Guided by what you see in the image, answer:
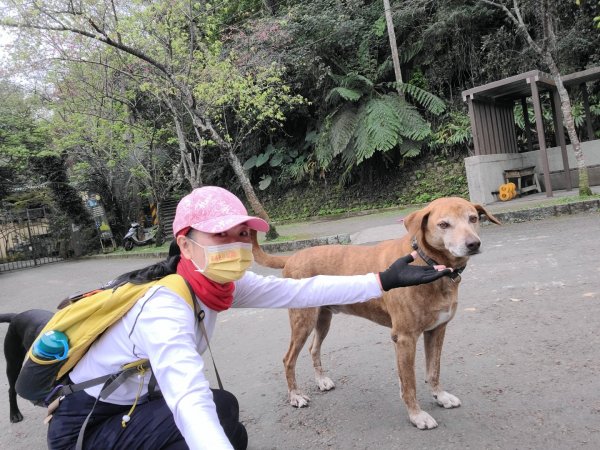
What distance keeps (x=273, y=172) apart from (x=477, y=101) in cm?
1090

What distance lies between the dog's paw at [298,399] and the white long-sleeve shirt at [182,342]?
1042mm

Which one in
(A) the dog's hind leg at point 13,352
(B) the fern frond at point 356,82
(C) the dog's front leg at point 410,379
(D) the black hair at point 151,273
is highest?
(B) the fern frond at point 356,82

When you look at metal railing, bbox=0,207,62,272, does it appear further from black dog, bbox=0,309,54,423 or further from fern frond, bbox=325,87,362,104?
black dog, bbox=0,309,54,423

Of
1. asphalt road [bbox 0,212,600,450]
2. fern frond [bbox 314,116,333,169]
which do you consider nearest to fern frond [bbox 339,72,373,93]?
fern frond [bbox 314,116,333,169]

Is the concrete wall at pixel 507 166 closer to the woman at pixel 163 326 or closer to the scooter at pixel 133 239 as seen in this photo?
the woman at pixel 163 326

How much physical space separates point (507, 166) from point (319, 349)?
11.8 meters

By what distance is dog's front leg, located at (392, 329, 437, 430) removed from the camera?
2887 millimetres

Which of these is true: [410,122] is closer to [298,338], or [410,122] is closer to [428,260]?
[298,338]

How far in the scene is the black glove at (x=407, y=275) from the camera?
8.04ft

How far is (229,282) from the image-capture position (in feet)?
7.70

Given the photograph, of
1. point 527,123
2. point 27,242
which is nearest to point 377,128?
point 527,123

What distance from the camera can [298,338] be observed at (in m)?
3.52

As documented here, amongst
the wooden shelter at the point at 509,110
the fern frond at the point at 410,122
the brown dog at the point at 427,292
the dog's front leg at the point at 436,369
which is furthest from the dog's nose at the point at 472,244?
the fern frond at the point at 410,122

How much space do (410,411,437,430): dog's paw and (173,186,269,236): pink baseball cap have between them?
5.23 feet
